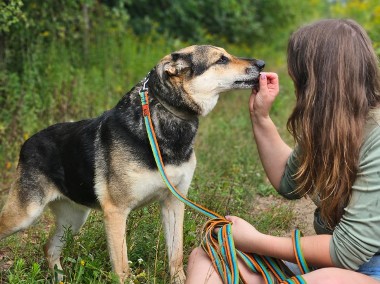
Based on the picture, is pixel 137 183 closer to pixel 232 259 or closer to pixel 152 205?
pixel 232 259

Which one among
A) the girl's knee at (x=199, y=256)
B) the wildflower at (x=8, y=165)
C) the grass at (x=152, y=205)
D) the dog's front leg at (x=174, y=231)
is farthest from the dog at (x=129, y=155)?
the wildflower at (x=8, y=165)

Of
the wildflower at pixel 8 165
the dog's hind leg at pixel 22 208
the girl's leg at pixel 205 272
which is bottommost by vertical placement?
the wildflower at pixel 8 165

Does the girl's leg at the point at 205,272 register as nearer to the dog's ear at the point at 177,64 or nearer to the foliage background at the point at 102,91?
the foliage background at the point at 102,91

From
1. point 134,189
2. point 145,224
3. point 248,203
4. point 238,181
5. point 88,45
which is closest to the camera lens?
point 134,189

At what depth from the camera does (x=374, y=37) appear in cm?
1115

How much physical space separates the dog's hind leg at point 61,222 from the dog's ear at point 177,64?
1260 mm

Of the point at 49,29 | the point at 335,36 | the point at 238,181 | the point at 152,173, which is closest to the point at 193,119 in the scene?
the point at 152,173

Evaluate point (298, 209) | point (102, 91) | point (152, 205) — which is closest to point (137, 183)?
point (152, 205)

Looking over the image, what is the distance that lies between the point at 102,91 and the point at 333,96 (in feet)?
19.4

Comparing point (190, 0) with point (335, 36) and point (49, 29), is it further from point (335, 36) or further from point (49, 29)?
point (335, 36)

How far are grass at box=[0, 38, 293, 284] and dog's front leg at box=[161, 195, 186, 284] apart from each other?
7 cm

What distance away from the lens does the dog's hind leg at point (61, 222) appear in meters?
4.32

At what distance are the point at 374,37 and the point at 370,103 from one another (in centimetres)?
879

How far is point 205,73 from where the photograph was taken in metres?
3.98
